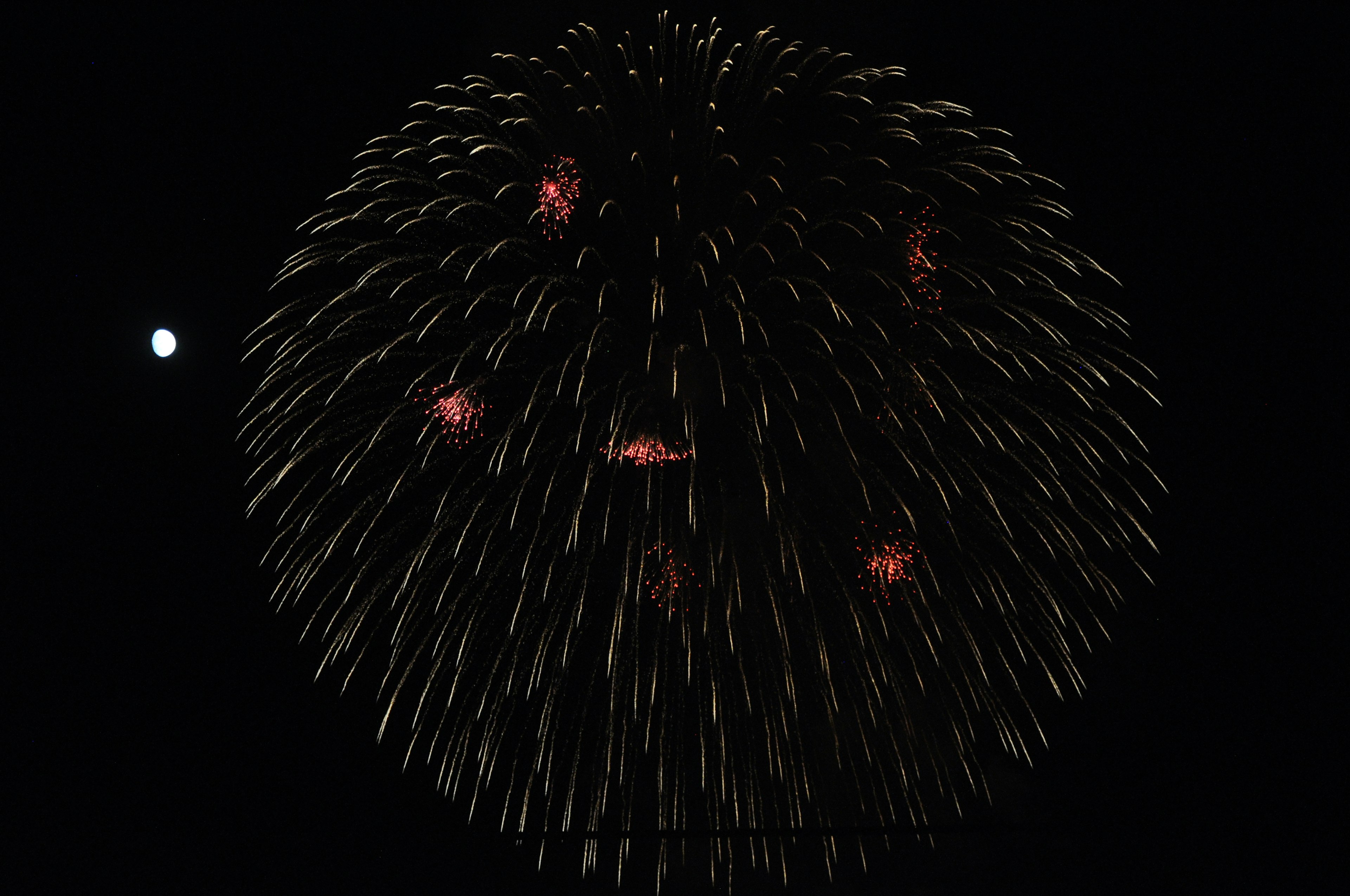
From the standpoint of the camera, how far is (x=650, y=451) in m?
10.8

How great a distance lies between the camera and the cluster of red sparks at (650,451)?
1083 centimetres

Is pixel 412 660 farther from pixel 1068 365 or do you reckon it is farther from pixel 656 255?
pixel 1068 365

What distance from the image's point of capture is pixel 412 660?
1121cm

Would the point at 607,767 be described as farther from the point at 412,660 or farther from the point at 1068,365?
the point at 1068,365

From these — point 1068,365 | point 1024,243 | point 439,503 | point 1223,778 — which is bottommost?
point 1223,778

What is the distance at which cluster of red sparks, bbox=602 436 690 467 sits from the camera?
10.8 metres

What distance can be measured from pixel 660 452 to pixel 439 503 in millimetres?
2628

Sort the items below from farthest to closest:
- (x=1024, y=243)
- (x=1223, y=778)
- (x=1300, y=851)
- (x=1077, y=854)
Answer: (x=1223, y=778)
(x=1300, y=851)
(x=1024, y=243)
(x=1077, y=854)

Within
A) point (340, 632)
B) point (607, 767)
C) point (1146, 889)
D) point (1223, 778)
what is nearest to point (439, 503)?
point (340, 632)

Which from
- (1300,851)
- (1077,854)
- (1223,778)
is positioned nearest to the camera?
(1077,854)

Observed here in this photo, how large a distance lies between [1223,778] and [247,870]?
1980 centimetres

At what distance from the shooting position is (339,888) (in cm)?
1105

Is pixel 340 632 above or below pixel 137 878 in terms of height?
above

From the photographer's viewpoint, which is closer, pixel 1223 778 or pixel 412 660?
pixel 412 660
